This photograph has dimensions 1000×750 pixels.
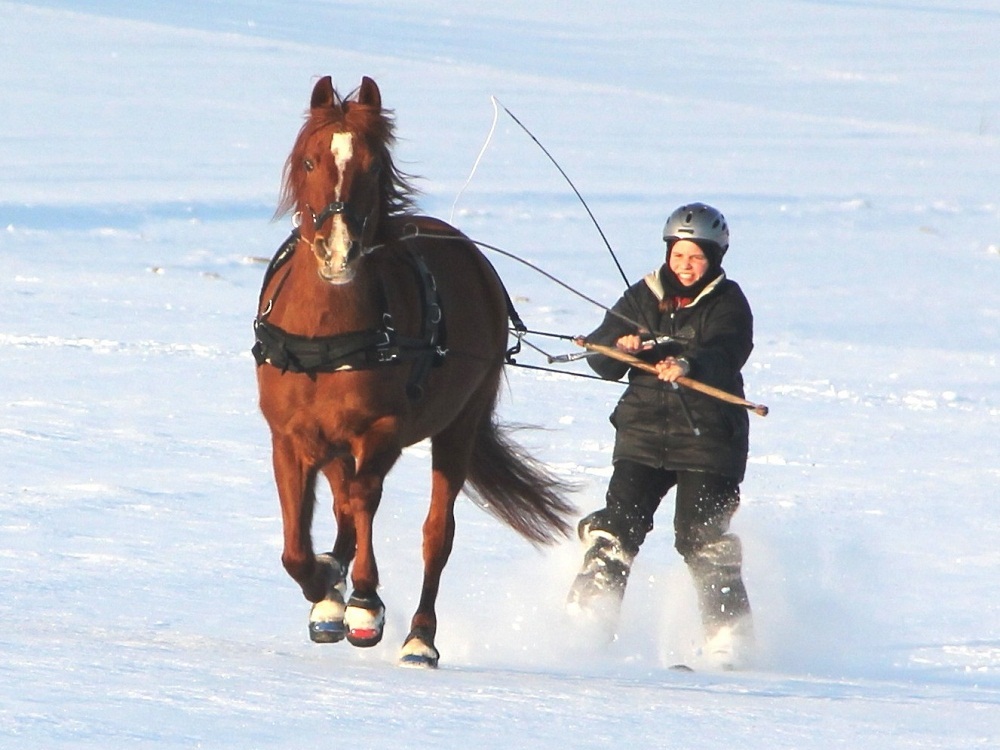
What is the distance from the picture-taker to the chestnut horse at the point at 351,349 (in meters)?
4.71

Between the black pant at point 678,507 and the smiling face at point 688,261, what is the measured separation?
27.0 inches

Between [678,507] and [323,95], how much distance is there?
2.02 m

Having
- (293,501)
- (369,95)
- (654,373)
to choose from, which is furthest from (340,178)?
(654,373)

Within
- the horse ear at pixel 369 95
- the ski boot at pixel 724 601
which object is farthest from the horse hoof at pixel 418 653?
the horse ear at pixel 369 95

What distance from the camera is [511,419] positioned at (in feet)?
30.6

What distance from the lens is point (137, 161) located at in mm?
20188

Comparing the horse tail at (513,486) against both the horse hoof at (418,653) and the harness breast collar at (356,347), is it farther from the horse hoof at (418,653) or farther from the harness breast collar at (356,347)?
Result: the horse hoof at (418,653)

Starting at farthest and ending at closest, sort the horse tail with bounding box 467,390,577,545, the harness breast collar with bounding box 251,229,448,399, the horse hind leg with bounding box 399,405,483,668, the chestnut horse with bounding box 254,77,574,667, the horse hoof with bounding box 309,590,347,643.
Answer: the horse tail with bounding box 467,390,577,545 → the horse hind leg with bounding box 399,405,483,668 → the horse hoof with bounding box 309,590,347,643 → the harness breast collar with bounding box 251,229,448,399 → the chestnut horse with bounding box 254,77,574,667

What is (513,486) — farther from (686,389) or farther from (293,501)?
(293,501)

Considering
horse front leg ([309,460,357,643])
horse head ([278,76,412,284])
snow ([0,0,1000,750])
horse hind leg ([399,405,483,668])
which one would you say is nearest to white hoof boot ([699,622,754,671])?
snow ([0,0,1000,750])

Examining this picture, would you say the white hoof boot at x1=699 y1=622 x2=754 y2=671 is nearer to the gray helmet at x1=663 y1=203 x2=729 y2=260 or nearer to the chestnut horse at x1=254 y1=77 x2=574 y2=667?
the chestnut horse at x1=254 y1=77 x2=574 y2=667

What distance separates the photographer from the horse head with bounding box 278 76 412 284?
4586 millimetres

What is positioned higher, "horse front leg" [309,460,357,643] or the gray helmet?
the gray helmet

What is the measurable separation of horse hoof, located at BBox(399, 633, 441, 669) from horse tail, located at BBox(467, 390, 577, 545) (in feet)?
4.19
